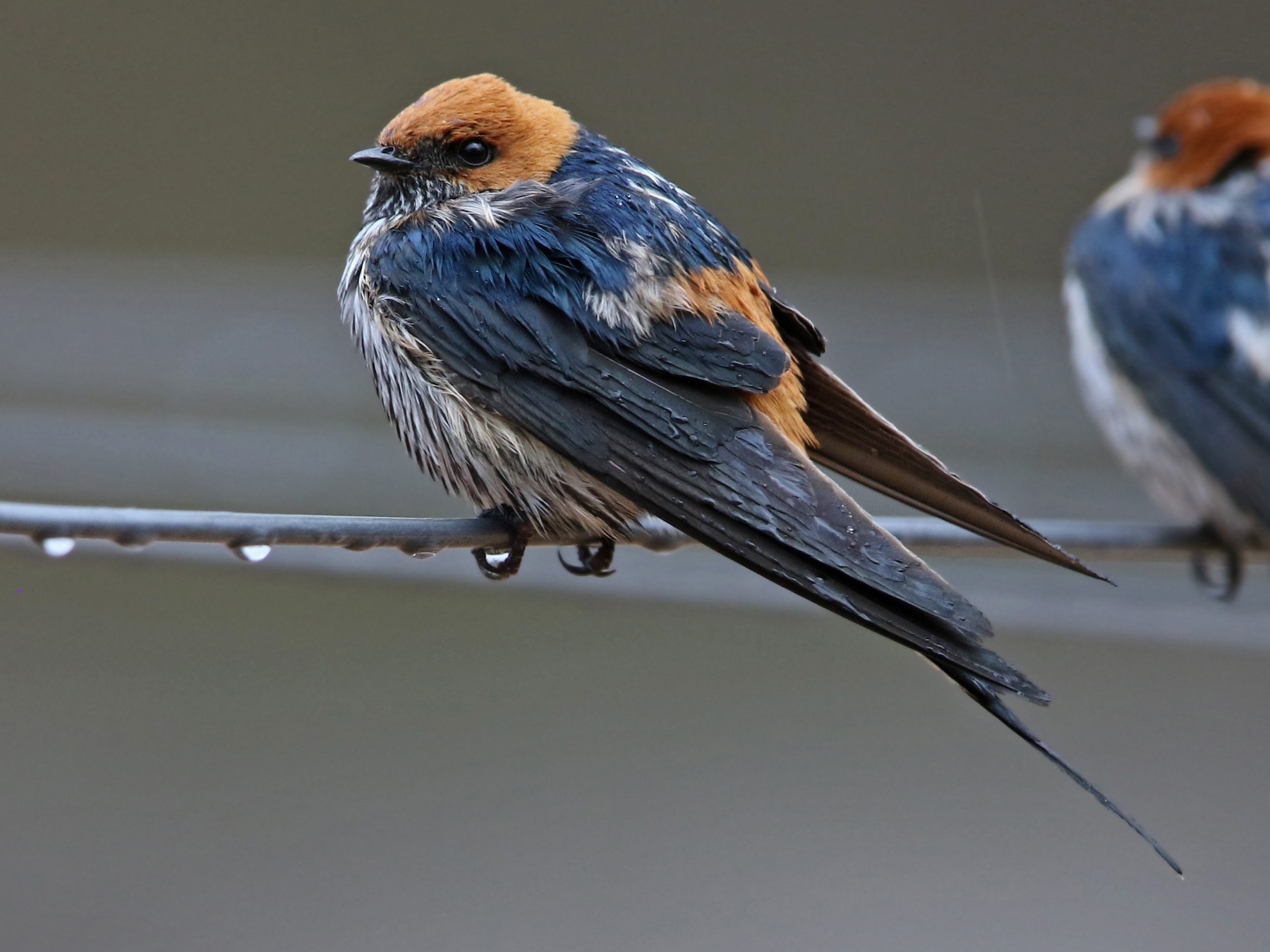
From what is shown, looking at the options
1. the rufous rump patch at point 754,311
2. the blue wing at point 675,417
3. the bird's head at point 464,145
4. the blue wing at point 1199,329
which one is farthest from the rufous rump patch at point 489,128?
the blue wing at point 1199,329

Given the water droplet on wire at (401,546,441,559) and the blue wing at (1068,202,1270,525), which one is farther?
the blue wing at (1068,202,1270,525)

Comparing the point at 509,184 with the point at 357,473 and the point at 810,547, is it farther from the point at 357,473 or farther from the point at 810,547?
the point at 357,473

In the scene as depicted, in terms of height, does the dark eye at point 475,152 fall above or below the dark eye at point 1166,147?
above

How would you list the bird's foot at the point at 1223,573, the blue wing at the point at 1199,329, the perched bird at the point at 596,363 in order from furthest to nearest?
1. the bird's foot at the point at 1223,573
2. the blue wing at the point at 1199,329
3. the perched bird at the point at 596,363

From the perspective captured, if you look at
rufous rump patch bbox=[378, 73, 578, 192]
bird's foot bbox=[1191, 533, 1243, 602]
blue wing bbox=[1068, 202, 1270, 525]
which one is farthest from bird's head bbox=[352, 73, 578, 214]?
bird's foot bbox=[1191, 533, 1243, 602]

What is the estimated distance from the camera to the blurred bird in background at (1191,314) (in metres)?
2.32

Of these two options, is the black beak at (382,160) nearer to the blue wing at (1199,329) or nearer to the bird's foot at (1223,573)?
the blue wing at (1199,329)

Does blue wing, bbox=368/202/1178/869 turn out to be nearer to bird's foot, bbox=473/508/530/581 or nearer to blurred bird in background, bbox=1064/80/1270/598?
bird's foot, bbox=473/508/530/581

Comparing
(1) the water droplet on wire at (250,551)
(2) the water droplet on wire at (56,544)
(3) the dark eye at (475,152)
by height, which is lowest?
(1) the water droplet on wire at (250,551)

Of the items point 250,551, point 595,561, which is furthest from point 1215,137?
point 250,551

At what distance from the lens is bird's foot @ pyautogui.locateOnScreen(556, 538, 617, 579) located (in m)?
1.56

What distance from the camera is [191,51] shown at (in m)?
4.28

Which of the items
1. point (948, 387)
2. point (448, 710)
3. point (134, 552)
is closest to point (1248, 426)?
point (948, 387)

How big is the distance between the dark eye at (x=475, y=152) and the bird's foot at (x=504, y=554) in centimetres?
37
